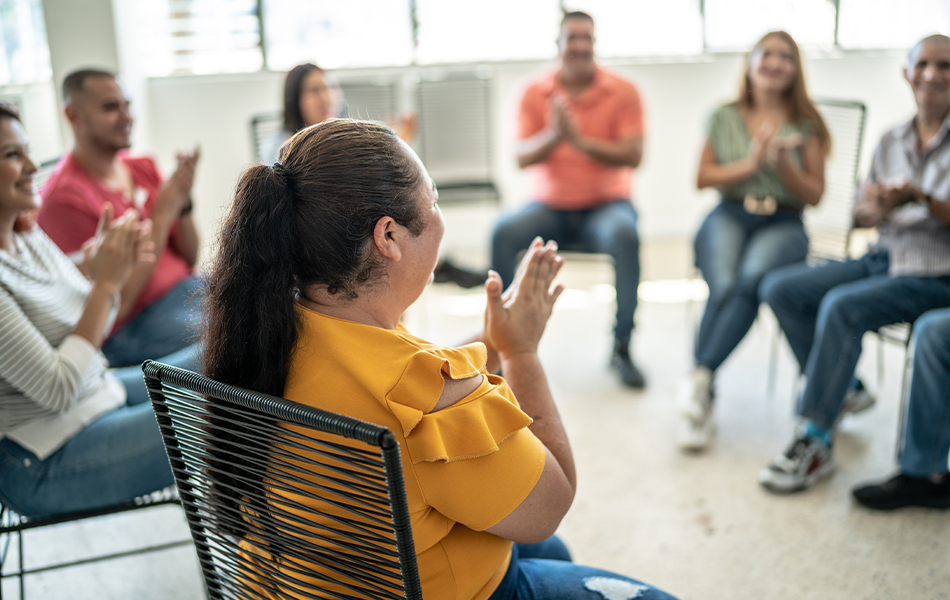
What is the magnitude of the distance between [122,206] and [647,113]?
3085mm

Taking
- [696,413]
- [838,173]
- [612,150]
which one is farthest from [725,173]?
[696,413]

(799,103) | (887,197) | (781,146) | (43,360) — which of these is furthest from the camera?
(799,103)

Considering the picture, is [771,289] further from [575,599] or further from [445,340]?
[575,599]

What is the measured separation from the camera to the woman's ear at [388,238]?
899mm

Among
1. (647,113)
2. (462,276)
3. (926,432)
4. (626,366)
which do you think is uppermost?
(647,113)

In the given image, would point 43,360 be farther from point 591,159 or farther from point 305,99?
point 591,159

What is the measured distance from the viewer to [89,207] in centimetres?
210

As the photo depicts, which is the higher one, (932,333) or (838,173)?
(838,173)

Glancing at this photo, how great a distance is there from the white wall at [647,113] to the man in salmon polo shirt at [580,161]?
1126 mm

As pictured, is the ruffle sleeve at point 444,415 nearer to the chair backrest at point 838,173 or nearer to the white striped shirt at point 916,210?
→ the white striped shirt at point 916,210

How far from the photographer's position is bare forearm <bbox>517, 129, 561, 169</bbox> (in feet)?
9.78

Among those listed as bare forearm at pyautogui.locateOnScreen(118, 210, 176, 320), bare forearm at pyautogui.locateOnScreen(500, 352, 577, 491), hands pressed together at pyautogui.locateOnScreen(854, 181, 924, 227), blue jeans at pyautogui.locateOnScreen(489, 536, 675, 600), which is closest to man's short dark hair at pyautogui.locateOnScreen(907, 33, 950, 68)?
hands pressed together at pyautogui.locateOnScreen(854, 181, 924, 227)

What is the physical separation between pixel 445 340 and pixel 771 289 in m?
1.32

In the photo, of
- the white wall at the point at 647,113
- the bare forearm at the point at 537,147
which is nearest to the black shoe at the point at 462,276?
the bare forearm at the point at 537,147
